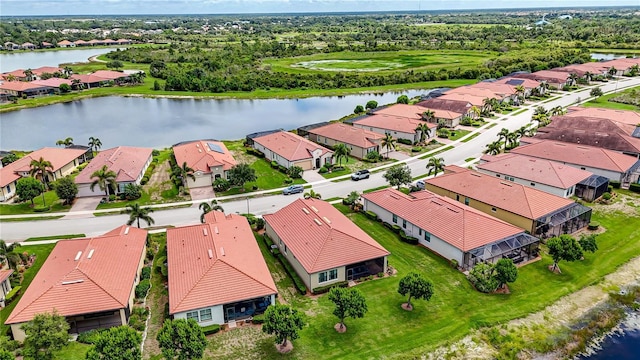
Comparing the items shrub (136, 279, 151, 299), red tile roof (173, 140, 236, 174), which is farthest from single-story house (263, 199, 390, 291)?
red tile roof (173, 140, 236, 174)

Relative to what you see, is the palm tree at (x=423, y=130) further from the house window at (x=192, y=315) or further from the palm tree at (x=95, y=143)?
the palm tree at (x=95, y=143)

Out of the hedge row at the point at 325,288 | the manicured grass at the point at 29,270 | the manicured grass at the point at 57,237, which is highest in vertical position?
the manicured grass at the point at 57,237

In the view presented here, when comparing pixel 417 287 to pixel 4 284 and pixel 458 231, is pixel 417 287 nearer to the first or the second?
pixel 458 231

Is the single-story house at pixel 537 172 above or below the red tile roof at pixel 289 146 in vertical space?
below

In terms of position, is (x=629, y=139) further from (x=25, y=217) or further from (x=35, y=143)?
(x=35, y=143)

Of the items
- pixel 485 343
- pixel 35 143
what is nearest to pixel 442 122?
pixel 485 343

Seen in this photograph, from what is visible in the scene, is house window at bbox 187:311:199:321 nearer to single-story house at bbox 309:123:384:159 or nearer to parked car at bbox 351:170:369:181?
parked car at bbox 351:170:369:181

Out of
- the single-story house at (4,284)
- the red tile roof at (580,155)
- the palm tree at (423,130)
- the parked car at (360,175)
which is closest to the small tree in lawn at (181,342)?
the single-story house at (4,284)
